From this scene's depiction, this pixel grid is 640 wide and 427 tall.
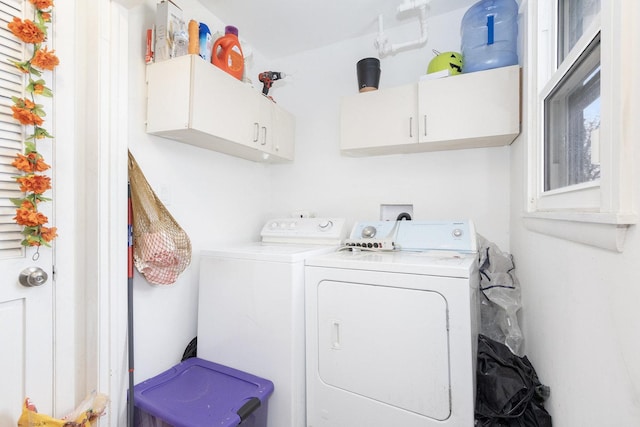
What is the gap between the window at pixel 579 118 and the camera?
2.08ft

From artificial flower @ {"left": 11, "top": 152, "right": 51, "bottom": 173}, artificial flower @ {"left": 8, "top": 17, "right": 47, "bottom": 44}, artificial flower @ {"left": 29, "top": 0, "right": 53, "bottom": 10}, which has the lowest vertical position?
artificial flower @ {"left": 11, "top": 152, "right": 51, "bottom": 173}

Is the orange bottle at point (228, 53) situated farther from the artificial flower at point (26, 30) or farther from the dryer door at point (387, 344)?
the dryer door at point (387, 344)

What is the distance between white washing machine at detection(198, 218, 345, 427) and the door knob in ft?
2.40

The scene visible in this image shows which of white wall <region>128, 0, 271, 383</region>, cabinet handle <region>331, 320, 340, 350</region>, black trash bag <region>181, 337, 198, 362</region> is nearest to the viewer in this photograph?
cabinet handle <region>331, 320, 340, 350</region>

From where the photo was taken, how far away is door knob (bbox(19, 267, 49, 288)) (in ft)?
3.70

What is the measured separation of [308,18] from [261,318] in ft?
6.97

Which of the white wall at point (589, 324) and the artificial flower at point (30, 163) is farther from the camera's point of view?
the artificial flower at point (30, 163)

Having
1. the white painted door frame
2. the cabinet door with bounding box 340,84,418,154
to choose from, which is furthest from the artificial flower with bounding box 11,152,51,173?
the cabinet door with bounding box 340,84,418,154

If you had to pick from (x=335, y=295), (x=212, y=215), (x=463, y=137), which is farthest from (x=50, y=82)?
(x=463, y=137)

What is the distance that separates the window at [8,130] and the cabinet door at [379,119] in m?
1.69

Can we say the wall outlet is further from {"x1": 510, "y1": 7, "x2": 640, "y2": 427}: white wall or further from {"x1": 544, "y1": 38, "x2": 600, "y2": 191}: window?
{"x1": 544, "y1": 38, "x2": 600, "y2": 191}: window

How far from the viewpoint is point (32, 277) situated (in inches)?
44.9

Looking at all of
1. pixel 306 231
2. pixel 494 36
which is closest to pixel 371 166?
pixel 306 231

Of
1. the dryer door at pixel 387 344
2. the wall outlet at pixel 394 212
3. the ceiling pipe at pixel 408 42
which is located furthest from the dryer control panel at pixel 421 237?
the ceiling pipe at pixel 408 42
